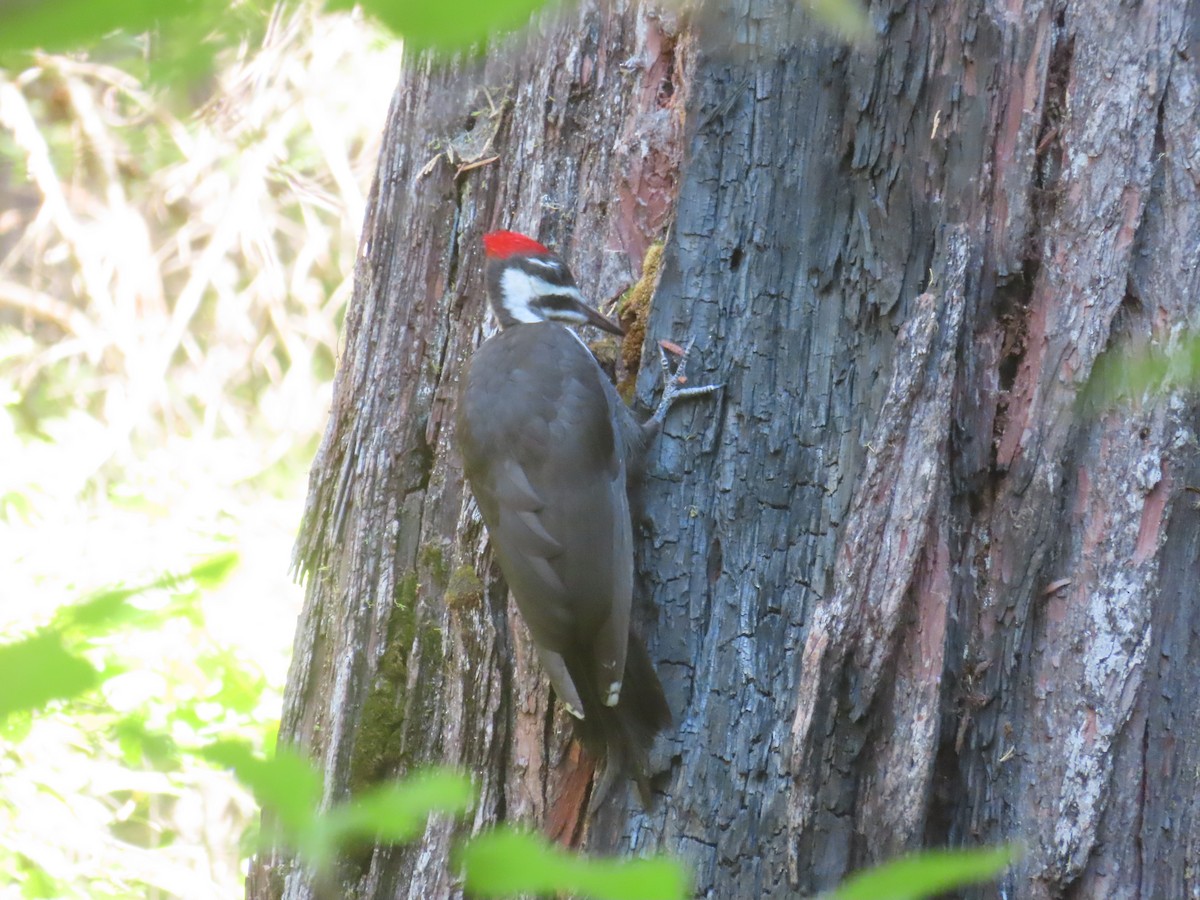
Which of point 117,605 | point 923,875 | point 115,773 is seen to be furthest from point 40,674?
point 115,773

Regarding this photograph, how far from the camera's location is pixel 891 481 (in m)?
2.17

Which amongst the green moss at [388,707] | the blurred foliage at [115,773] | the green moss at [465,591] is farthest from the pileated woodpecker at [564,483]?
the blurred foliage at [115,773]

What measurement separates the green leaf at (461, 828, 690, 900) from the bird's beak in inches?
79.0

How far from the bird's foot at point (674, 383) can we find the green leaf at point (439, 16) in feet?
5.81

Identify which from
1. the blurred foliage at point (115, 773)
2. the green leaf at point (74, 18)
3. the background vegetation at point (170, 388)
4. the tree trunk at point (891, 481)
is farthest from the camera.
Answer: the background vegetation at point (170, 388)

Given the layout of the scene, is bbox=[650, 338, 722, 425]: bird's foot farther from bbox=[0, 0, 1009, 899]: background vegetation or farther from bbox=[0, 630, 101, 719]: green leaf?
bbox=[0, 630, 101, 719]: green leaf

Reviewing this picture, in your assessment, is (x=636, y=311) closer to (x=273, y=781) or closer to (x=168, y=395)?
(x=273, y=781)

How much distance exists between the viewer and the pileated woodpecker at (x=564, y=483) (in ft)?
7.61

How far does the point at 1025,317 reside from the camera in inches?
88.5

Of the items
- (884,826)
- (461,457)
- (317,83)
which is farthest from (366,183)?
(884,826)

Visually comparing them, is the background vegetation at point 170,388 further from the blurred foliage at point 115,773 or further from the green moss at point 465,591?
the green moss at point 465,591

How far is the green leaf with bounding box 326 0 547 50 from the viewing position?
1.99ft

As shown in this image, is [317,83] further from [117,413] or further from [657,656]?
[657,656]

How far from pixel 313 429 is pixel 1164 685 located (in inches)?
191
